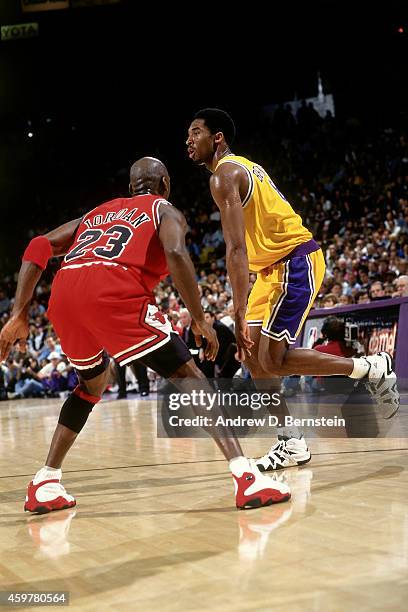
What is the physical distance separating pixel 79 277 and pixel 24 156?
1691cm

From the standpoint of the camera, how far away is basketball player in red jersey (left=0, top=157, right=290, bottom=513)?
2.57 meters

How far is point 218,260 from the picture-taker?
13.7m

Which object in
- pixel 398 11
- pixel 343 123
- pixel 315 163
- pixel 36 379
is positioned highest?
pixel 398 11

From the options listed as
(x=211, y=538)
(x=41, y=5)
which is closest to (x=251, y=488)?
(x=211, y=538)

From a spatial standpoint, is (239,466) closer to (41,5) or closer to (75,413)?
(75,413)

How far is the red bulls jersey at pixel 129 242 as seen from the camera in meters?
2.67

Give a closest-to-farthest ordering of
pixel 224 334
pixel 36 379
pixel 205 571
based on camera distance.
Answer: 1. pixel 205 571
2. pixel 224 334
3. pixel 36 379

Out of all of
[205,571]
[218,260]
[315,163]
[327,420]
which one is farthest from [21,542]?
[315,163]

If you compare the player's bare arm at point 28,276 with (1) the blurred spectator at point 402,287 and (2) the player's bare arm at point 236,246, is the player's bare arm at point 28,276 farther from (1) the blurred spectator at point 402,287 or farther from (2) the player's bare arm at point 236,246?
(1) the blurred spectator at point 402,287

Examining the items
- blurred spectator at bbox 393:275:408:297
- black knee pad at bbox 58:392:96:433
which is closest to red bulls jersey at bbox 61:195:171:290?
black knee pad at bbox 58:392:96:433

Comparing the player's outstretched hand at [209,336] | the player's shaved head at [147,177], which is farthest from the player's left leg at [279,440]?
the player's shaved head at [147,177]

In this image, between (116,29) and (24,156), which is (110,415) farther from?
(24,156)

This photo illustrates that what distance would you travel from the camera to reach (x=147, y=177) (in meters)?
2.90

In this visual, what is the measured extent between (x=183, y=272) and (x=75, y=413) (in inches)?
33.5
